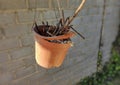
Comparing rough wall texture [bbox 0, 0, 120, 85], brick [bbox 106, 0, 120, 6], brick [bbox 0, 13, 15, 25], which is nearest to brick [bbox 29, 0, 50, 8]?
rough wall texture [bbox 0, 0, 120, 85]

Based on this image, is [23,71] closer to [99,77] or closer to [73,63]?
[73,63]

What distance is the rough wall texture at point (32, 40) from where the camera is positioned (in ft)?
4.98

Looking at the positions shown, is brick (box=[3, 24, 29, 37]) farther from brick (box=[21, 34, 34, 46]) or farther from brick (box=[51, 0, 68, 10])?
brick (box=[51, 0, 68, 10])

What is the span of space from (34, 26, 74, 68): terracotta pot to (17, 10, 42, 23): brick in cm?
40

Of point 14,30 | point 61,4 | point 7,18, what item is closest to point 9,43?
point 14,30

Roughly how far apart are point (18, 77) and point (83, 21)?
39.6 inches

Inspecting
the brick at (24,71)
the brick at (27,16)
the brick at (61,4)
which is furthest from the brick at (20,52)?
the brick at (61,4)

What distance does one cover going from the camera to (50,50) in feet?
3.95

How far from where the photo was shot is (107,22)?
2523 mm

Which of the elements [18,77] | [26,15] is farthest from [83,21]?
[18,77]

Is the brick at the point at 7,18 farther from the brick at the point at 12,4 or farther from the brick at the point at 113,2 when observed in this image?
the brick at the point at 113,2

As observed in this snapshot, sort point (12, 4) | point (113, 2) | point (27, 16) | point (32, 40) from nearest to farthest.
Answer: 1. point (12, 4)
2. point (27, 16)
3. point (32, 40)
4. point (113, 2)

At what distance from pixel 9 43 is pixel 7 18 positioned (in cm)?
22

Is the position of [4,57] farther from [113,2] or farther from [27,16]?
[113,2]
